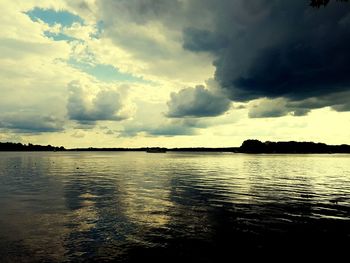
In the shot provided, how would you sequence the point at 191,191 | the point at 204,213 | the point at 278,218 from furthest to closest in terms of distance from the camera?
the point at 191,191, the point at 204,213, the point at 278,218

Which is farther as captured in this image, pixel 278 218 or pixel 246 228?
pixel 278 218

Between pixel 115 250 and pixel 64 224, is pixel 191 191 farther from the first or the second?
pixel 115 250

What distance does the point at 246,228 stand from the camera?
29.3m

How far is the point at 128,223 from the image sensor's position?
31078 mm

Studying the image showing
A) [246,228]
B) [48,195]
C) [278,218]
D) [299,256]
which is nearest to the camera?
[299,256]

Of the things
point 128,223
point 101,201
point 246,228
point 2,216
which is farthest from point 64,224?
point 246,228

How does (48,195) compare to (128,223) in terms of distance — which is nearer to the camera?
(128,223)

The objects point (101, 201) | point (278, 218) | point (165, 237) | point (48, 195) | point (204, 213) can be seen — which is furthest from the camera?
point (48, 195)

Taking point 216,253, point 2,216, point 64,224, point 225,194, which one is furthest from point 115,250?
point 225,194

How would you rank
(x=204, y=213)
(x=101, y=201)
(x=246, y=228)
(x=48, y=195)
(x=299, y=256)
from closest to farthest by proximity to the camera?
(x=299, y=256), (x=246, y=228), (x=204, y=213), (x=101, y=201), (x=48, y=195)

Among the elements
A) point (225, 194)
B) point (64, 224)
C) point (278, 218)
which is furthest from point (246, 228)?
point (225, 194)

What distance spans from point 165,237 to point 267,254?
8.25 m

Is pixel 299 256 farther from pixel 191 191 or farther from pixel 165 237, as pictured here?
pixel 191 191

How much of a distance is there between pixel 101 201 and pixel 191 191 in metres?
17.0
